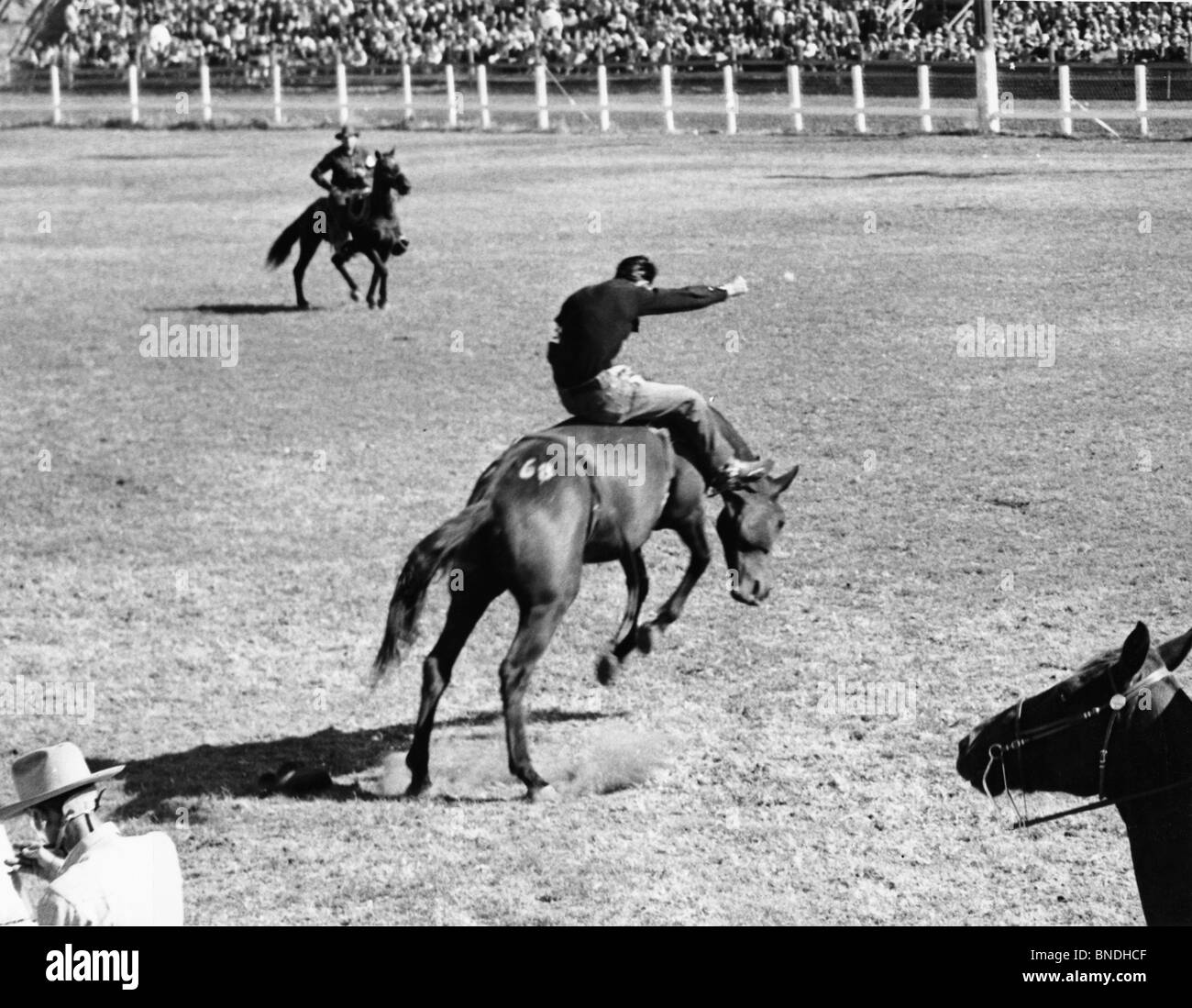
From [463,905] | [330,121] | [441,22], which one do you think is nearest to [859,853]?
[463,905]

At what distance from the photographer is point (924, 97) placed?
36469 millimetres

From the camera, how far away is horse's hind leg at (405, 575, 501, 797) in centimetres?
1126

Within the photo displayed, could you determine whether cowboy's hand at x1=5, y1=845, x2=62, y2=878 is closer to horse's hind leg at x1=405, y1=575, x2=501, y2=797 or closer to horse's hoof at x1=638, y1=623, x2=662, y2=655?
horse's hind leg at x1=405, y1=575, x2=501, y2=797

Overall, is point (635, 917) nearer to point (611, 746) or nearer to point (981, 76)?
point (611, 746)

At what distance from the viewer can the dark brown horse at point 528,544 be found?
1105 centimetres

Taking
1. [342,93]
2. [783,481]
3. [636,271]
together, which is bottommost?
[783,481]

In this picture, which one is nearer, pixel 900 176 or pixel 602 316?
pixel 602 316

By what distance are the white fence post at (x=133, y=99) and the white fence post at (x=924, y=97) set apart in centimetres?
1868

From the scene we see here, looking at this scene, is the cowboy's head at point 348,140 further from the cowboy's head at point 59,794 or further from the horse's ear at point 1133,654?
the horse's ear at point 1133,654

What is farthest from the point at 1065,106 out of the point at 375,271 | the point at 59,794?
the point at 59,794

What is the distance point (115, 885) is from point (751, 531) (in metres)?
6.50

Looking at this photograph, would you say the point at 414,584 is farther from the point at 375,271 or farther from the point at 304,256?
the point at 304,256

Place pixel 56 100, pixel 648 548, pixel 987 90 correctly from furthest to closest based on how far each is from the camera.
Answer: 1. pixel 56 100
2. pixel 987 90
3. pixel 648 548

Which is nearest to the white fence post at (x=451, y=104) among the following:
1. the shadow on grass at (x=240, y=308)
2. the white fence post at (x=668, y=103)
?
the white fence post at (x=668, y=103)
